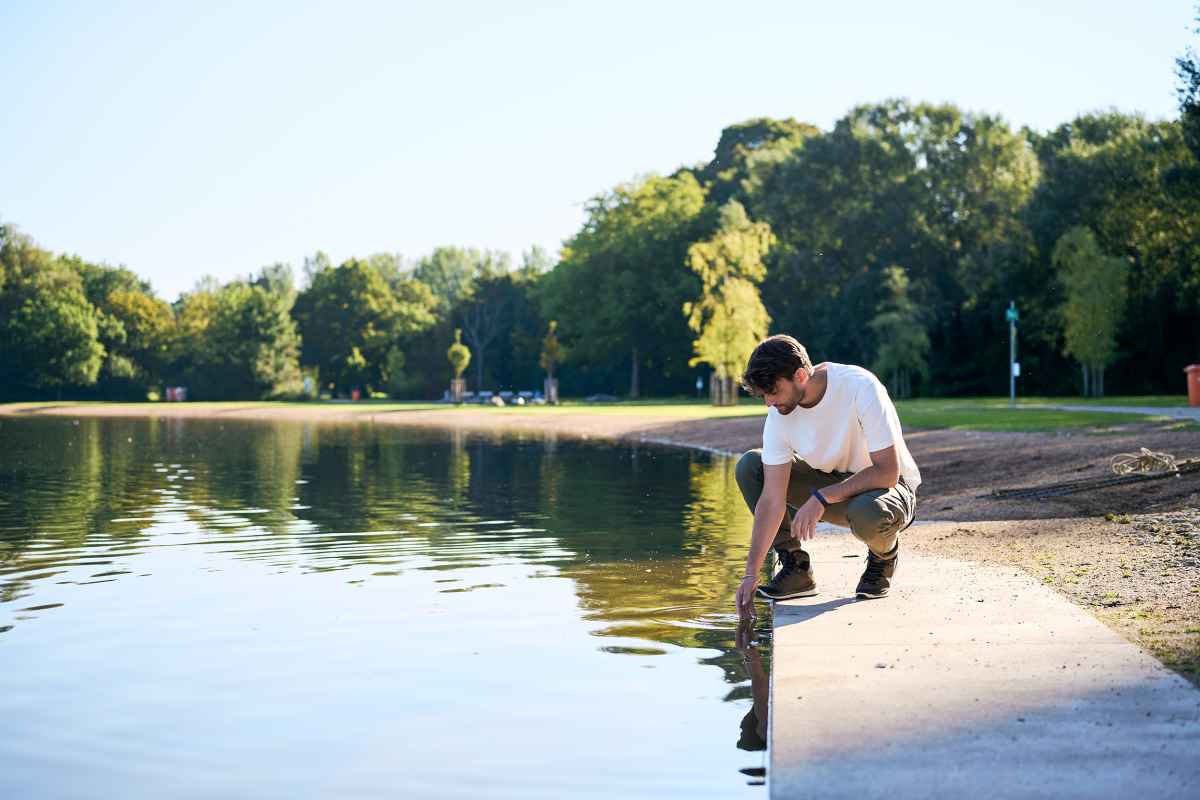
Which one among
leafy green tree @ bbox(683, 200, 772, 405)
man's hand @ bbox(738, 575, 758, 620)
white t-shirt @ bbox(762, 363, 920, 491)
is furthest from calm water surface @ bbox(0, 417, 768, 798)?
leafy green tree @ bbox(683, 200, 772, 405)

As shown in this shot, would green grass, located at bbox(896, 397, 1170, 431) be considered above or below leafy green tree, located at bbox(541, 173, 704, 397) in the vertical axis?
below

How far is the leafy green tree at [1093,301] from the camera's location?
1900 inches

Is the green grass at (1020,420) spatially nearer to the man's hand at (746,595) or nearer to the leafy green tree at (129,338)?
the man's hand at (746,595)

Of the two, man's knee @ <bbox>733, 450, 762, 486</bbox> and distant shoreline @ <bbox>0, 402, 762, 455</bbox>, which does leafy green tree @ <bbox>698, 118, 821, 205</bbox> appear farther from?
man's knee @ <bbox>733, 450, 762, 486</bbox>

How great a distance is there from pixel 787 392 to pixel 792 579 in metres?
1.60

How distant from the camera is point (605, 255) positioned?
79125 mm

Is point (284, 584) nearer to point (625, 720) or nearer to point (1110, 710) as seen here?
point (625, 720)

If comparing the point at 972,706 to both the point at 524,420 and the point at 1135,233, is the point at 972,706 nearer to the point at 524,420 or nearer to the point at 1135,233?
the point at 524,420

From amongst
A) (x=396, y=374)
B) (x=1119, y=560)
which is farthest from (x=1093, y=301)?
(x=396, y=374)

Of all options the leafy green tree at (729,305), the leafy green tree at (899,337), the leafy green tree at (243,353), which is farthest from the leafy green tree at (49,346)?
the leafy green tree at (899,337)

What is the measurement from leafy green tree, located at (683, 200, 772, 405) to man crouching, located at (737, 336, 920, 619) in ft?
161

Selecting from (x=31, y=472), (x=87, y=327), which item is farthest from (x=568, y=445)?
(x=87, y=327)

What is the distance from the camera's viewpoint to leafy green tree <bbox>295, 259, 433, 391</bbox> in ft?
313

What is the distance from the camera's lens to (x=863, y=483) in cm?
692
